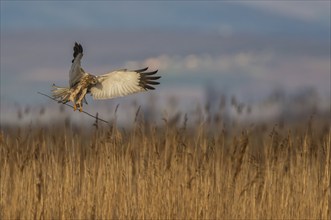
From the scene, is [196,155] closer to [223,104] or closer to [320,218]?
[223,104]

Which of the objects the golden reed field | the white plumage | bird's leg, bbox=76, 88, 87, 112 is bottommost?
the golden reed field

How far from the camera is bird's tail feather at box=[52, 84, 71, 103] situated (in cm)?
630

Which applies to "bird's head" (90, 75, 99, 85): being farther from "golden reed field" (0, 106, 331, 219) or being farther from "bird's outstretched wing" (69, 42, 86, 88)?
"golden reed field" (0, 106, 331, 219)

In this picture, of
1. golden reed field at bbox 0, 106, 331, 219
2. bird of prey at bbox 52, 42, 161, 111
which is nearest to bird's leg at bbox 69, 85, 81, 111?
bird of prey at bbox 52, 42, 161, 111

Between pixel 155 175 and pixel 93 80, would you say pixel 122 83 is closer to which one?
pixel 93 80

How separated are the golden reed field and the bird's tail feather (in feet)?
1.82

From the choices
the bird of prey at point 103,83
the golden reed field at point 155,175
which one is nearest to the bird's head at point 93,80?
the bird of prey at point 103,83

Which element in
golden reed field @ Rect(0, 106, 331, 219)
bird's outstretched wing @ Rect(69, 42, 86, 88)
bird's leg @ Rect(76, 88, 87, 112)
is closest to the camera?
golden reed field @ Rect(0, 106, 331, 219)

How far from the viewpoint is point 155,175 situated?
562 cm

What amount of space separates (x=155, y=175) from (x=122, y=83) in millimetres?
1294

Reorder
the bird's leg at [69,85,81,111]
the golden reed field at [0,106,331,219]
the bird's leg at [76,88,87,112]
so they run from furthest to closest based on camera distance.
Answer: the bird's leg at [69,85,81,111], the bird's leg at [76,88,87,112], the golden reed field at [0,106,331,219]

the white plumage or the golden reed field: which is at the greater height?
the white plumage

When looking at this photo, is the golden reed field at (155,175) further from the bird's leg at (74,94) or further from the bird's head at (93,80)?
the bird's head at (93,80)

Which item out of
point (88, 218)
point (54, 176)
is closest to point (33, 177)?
point (54, 176)
